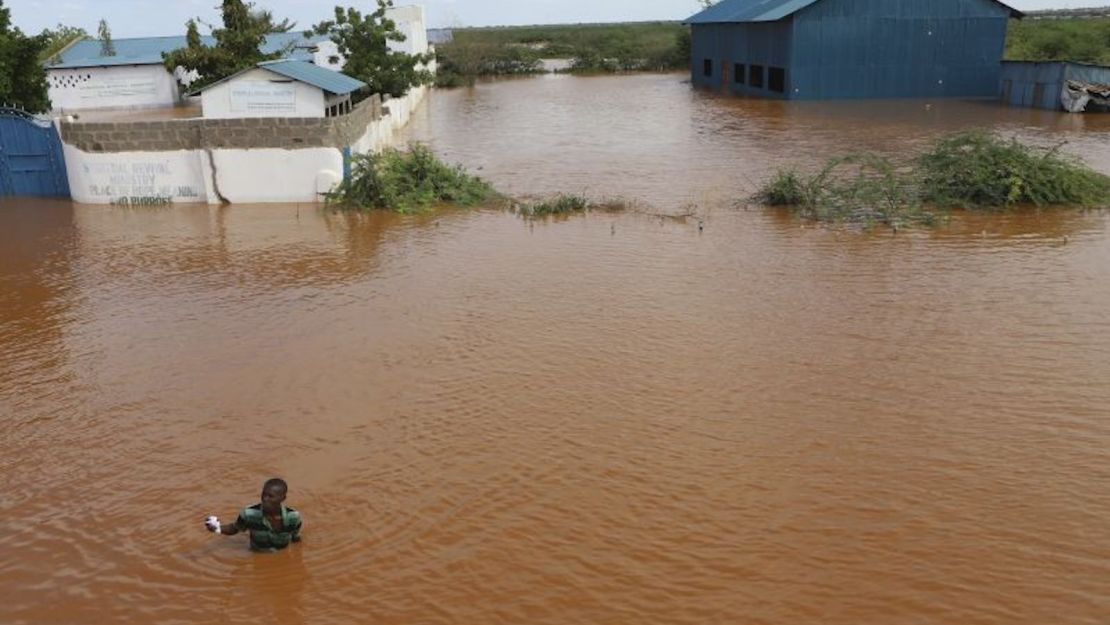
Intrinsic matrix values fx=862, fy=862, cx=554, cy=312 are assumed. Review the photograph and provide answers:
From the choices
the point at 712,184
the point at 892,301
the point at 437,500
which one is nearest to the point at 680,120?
the point at 712,184

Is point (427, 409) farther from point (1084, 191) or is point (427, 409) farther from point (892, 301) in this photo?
point (1084, 191)

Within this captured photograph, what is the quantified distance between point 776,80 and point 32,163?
31.9 metres

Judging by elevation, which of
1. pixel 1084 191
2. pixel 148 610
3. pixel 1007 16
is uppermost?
pixel 1007 16

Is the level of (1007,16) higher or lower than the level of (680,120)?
higher

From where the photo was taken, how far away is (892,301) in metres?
12.2

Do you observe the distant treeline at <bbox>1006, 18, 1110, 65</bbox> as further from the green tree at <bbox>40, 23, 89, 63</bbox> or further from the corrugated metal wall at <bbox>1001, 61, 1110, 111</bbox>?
the green tree at <bbox>40, 23, 89, 63</bbox>

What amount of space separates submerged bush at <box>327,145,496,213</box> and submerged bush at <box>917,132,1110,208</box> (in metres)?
9.94

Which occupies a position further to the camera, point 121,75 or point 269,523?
point 121,75

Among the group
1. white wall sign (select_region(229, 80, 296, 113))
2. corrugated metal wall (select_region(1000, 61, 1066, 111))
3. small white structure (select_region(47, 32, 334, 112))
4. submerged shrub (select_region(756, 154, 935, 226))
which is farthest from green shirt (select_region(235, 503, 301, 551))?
small white structure (select_region(47, 32, 334, 112))

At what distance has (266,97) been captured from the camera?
20531 mm

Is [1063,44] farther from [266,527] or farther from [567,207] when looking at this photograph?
[266,527]

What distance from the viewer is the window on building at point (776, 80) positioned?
4028cm

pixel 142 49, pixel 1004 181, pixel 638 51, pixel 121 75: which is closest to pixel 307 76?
pixel 1004 181

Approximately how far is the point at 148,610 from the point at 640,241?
11280 millimetres
